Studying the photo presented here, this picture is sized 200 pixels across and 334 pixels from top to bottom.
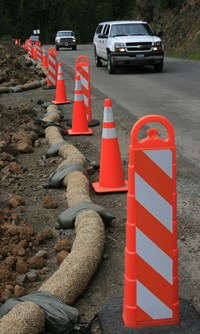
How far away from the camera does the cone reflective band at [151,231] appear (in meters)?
2.86

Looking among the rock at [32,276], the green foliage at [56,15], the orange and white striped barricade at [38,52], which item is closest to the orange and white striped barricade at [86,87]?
the rock at [32,276]

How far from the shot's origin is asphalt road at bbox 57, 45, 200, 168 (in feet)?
27.8

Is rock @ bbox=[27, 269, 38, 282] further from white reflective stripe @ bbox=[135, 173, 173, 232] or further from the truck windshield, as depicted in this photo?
the truck windshield

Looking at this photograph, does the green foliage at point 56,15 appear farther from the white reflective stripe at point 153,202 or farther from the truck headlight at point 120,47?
the white reflective stripe at point 153,202

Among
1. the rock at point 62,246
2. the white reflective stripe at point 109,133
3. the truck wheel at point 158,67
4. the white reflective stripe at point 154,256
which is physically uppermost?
the white reflective stripe at point 154,256

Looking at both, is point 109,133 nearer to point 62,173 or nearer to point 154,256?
point 62,173

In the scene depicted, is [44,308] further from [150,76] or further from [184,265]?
[150,76]

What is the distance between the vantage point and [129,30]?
20.2m

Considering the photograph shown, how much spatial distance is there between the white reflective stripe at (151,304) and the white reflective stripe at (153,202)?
0.37m

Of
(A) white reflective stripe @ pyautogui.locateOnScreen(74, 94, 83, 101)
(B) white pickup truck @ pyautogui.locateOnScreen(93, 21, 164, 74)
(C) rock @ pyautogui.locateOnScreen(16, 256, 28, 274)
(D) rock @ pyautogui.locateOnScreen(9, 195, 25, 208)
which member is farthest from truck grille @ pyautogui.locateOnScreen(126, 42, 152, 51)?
(C) rock @ pyautogui.locateOnScreen(16, 256, 28, 274)

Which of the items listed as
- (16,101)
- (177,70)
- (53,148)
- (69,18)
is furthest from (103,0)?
(53,148)

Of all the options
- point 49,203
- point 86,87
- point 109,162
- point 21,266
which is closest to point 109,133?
point 109,162

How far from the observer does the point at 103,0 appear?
10194 cm

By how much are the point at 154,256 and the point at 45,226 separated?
2.17 meters
